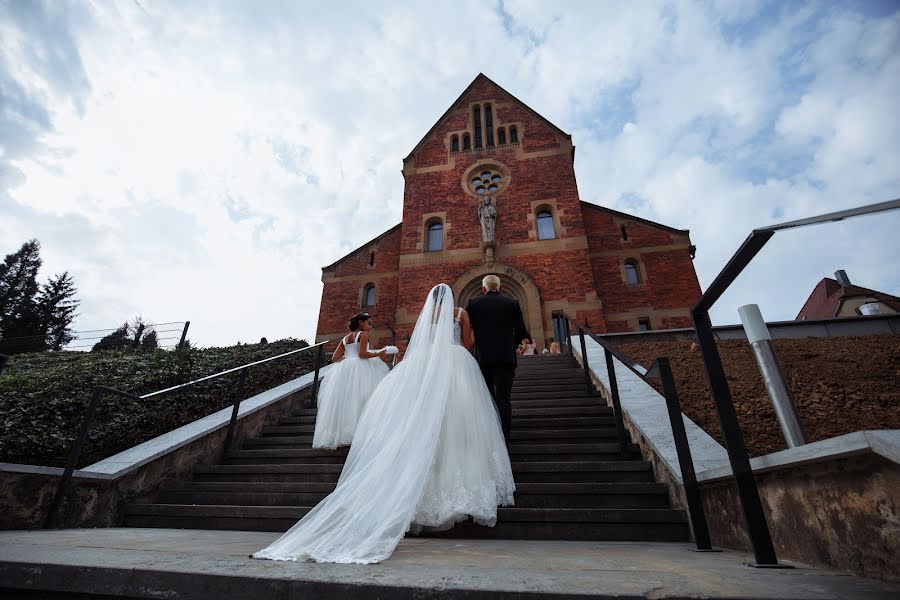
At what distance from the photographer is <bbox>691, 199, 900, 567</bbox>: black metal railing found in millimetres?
1521

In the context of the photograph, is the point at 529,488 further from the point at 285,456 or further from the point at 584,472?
the point at 285,456

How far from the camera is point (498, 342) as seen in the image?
4137mm

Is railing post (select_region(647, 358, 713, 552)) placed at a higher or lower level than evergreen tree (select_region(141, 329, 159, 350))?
lower

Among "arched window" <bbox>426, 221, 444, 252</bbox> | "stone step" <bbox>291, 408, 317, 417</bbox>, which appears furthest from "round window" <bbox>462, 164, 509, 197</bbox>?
"stone step" <bbox>291, 408, 317, 417</bbox>

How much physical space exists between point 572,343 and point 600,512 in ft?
16.9

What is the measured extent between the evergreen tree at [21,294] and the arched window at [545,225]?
21.7 metres

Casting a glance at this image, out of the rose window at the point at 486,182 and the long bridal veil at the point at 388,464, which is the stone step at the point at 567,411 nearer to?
the long bridal veil at the point at 388,464

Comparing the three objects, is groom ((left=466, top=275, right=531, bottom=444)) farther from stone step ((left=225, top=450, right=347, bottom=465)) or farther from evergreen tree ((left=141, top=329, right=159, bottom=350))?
evergreen tree ((left=141, top=329, right=159, bottom=350))

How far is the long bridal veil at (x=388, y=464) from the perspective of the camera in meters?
2.09

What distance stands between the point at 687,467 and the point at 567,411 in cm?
236

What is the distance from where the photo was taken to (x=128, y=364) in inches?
322

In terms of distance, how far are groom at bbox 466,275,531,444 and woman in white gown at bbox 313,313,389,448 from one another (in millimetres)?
1524

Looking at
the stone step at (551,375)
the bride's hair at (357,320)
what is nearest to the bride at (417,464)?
the bride's hair at (357,320)

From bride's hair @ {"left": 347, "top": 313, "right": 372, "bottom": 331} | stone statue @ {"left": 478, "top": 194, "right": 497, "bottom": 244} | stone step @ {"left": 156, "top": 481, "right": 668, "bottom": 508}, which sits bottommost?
stone step @ {"left": 156, "top": 481, "right": 668, "bottom": 508}
